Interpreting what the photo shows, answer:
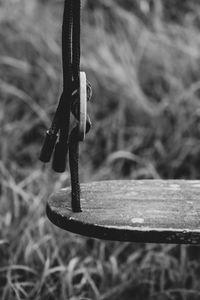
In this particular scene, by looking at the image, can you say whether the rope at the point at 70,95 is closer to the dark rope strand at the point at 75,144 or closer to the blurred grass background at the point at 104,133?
the dark rope strand at the point at 75,144

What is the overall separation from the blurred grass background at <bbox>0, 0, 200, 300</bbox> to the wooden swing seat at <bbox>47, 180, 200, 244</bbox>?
52 cm

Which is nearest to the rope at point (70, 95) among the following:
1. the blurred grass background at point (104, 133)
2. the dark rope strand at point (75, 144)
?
the dark rope strand at point (75, 144)

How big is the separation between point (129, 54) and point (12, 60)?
1.98 feet

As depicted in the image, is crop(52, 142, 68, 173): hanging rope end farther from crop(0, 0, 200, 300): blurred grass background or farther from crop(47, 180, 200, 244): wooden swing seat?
crop(0, 0, 200, 300): blurred grass background

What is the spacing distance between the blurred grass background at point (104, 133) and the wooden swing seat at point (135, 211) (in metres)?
0.52

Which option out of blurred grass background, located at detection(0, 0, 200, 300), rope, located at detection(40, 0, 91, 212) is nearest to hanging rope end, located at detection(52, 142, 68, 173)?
rope, located at detection(40, 0, 91, 212)

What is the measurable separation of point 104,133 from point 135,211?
1707 millimetres

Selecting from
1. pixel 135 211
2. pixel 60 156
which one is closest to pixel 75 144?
pixel 60 156

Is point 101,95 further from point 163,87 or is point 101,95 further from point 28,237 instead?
point 28,237

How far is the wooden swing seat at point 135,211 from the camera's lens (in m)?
1.19

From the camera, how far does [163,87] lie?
132 inches

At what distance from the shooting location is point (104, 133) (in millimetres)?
3008

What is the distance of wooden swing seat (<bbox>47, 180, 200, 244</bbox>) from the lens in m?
1.19

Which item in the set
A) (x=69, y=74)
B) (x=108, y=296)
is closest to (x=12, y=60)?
(x=108, y=296)
